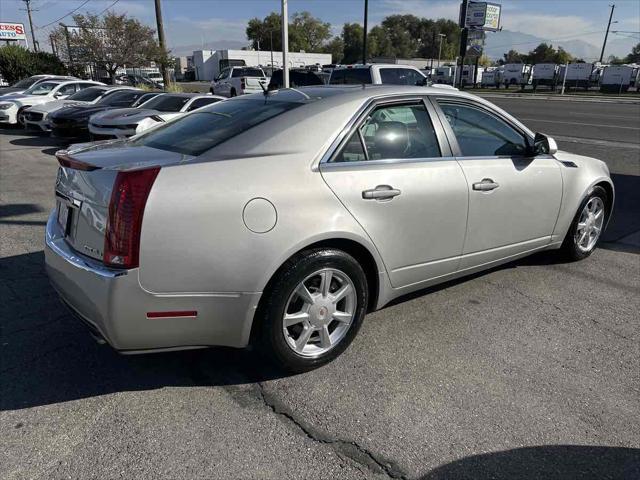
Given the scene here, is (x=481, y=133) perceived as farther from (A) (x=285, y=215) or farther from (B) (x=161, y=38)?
(B) (x=161, y=38)

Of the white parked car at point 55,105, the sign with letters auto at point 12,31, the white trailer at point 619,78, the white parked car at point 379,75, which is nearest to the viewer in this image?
the white parked car at point 379,75

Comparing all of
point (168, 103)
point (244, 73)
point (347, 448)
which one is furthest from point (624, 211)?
point (244, 73)

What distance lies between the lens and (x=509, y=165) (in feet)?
12.6

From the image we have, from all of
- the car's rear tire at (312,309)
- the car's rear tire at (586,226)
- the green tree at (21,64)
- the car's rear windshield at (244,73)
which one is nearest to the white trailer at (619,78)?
the car's rear windshield at (244,73)

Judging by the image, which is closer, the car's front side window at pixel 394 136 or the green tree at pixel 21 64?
the car's front side window at pixel 394 136

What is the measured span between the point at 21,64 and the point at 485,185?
38.0 meters

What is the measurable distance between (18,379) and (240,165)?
1.78m

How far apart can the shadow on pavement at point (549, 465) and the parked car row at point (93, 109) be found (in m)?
7.35

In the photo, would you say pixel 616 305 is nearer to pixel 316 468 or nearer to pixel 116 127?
pixel 316 468

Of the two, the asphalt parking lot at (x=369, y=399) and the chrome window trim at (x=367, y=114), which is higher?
the chrome window trim at (x=367, y=114)

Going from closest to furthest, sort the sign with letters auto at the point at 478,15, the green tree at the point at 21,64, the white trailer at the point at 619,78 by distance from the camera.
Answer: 1. the green tree at the point at 21,64
2. the white trailer at the point at 619,78
3. the sign with letters auto at the point at 478,15

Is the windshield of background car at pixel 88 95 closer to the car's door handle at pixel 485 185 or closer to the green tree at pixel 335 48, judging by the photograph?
the car's door handle at pixel 485 185

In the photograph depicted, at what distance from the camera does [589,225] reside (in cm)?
483

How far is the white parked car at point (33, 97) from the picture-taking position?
1625cm
